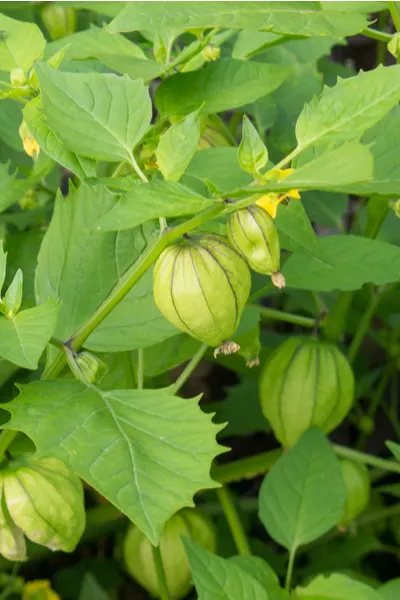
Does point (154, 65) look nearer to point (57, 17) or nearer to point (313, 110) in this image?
point (313, 110)

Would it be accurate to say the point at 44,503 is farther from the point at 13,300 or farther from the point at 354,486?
the point at 354,486

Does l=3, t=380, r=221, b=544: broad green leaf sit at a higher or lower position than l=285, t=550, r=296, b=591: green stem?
higher

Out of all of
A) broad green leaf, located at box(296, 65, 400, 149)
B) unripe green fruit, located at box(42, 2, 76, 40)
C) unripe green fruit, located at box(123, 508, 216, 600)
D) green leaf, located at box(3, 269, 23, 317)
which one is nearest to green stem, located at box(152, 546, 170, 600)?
unripe green fruit, located at box(123, 508, 216, 600)

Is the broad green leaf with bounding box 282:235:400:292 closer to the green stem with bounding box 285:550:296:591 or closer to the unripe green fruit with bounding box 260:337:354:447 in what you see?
the unripe green fruit with bounding box 260:337:354:447

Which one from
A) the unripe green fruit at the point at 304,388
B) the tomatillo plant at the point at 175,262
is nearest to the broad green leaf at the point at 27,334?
the tomatillo plant at the point at 175,262

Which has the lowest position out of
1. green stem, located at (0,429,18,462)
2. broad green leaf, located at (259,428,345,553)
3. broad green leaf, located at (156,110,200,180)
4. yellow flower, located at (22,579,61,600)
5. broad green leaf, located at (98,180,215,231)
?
yellow flower, located at (22,579,61,600)

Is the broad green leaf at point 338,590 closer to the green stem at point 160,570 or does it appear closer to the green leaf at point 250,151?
the green stem at point 160,570

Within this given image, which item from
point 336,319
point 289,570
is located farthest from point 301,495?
point 336,319
